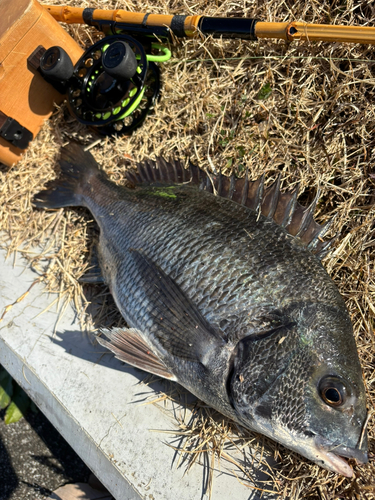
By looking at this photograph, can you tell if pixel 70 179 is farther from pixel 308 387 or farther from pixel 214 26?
pixel 308 387

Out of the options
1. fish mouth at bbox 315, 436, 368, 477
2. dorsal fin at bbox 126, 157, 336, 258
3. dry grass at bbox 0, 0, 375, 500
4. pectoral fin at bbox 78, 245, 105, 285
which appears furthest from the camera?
pectoral fin at bbox 78, 245, 105, 285

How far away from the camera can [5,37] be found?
253 centimetres

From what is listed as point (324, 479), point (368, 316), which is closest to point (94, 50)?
point (368, 316)

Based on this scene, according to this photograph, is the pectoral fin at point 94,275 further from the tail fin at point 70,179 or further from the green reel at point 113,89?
the green reel at point 113,89

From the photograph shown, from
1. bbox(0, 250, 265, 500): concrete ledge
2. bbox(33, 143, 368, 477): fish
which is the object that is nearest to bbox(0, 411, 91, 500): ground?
bbox(0, 250, 265, 500): concrete ledge

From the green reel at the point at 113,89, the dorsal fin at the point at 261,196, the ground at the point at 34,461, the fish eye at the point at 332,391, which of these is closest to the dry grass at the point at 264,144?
the green reel at the point at 113,89

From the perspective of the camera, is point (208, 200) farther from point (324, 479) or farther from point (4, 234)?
point (4, 234)

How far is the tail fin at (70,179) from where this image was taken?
2639 millimetres

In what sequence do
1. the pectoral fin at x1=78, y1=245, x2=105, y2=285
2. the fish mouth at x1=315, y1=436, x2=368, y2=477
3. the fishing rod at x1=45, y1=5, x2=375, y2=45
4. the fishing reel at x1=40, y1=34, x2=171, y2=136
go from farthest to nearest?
the fishing reel at x1=40, y1=34, x2=171, y2=136
the pectoral fin at x1=78, y1=245, x2=105, y2=285
the fishing rod at x1=45, y1=5, x2=375, y2=45
the fish mouth at x1=315, y1=436, x2=368, y2=477

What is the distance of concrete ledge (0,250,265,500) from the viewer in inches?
80.6

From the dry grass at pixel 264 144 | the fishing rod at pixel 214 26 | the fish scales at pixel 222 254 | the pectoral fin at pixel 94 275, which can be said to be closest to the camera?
the fish scales at pixel 222 254

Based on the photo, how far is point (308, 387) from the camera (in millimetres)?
1484

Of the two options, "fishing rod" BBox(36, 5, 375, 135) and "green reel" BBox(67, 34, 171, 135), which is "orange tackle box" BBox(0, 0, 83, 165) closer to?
"fishing rod" BBox(36, 5, 375, 135)

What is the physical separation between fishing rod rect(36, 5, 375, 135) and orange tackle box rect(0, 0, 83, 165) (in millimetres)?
136
